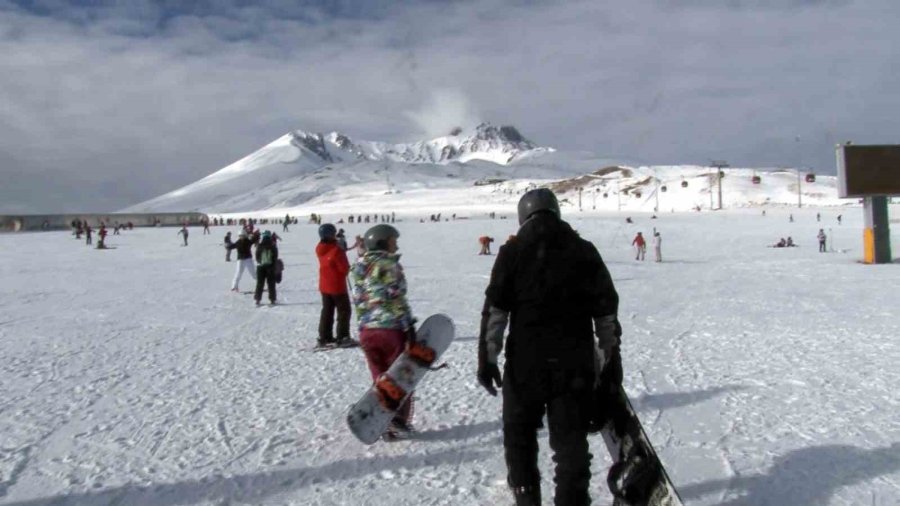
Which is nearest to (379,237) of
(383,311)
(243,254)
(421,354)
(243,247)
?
(383,311)

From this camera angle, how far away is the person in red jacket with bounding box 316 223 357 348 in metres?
8.38

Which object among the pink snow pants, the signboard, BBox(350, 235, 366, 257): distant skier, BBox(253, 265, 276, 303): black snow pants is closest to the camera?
the pink snow pants

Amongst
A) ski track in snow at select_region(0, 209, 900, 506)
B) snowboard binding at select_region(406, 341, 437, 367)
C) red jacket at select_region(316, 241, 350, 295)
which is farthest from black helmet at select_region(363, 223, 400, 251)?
red jacket at select_region(316, 241, 350, 295)

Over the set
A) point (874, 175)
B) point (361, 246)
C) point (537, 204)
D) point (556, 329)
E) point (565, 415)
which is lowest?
point (565, 415)

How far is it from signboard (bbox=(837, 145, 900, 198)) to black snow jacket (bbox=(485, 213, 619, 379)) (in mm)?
24839

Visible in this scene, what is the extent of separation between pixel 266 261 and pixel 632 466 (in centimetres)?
1041

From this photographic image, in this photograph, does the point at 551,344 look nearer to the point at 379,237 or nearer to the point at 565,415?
the point at 565,415

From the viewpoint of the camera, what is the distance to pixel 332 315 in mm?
8891

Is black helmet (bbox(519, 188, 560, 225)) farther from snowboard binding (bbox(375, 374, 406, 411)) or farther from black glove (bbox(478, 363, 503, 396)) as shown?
snowboard binding (bbox(375, 374, 406, 411))

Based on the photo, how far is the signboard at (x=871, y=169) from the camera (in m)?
24.1

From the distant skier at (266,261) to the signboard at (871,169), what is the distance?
20.7 meters

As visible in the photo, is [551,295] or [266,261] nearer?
[551,295]

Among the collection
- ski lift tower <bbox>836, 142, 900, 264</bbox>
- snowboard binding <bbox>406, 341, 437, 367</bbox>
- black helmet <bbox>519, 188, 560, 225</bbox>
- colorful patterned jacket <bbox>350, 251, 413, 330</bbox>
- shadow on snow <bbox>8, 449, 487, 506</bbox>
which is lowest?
shadow on snow <bbox>8, 449, 487, 506</bbox>

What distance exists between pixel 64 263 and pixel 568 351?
27924 millimetres
